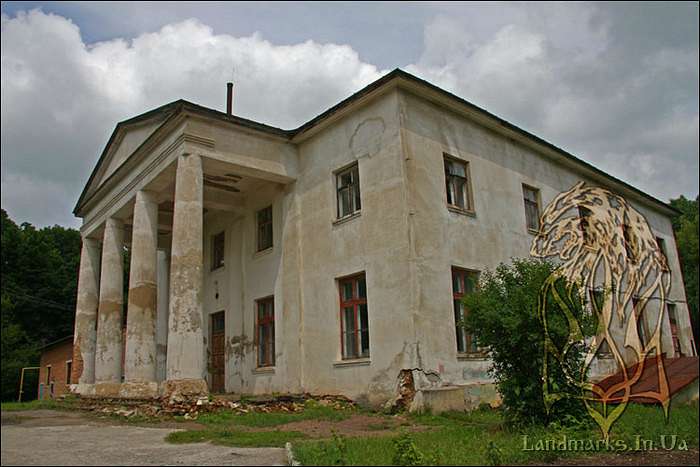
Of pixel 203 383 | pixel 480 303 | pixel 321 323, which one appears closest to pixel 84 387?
pixel 203 383

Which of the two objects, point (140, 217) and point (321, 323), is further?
point (140, 217)

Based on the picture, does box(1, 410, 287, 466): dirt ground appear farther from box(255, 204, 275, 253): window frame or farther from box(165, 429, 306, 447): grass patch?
box(255, 204, 275, 253): window frame

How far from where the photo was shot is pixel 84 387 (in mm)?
17578

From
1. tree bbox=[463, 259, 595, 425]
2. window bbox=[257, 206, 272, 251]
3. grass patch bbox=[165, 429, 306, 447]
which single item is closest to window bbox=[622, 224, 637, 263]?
tree bbox=[463, 259, 595, 425]

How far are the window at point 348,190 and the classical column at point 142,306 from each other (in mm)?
5625

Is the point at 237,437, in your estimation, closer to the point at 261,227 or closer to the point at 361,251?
the point at 361,251

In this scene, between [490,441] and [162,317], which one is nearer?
[490,441]

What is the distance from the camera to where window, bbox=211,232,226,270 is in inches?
771

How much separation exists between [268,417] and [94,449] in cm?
506

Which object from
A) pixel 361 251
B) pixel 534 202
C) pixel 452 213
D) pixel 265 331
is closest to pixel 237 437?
pixel 361 251

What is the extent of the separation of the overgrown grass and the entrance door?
10.3 meters

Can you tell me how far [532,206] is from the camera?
17328 mm

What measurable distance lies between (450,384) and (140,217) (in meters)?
9.84

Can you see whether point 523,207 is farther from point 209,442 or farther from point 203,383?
point 209,442
